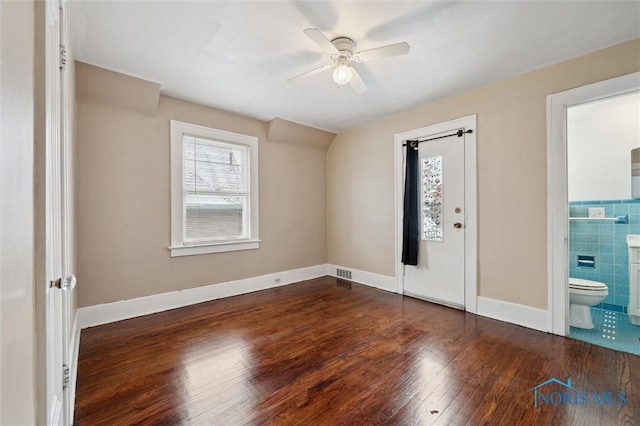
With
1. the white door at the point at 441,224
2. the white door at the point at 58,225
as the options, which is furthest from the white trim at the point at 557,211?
the white door at the point at 58,225

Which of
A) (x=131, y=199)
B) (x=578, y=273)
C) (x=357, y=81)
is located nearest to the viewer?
(x=357, y=81)

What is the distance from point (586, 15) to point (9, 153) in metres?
3.20

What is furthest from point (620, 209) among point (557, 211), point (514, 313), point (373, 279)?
point (373, 279)

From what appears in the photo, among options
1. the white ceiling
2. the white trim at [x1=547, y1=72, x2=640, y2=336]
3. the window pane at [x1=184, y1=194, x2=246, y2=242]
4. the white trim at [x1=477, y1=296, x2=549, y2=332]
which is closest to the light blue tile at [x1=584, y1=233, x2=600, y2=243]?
the white trim at [x1=547, y1=72, x2=640, y2=336]

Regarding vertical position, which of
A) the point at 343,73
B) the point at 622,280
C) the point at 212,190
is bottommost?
the point at 622,280

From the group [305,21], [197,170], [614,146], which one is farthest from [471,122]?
[197,170]

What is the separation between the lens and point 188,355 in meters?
2.29

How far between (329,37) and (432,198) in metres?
2.30

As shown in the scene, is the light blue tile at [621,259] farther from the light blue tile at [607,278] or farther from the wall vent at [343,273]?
the wall vent at [343,273]

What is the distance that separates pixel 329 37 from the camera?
2.22 m

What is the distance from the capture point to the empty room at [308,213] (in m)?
1.56

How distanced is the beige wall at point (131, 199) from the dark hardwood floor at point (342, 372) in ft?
1.57

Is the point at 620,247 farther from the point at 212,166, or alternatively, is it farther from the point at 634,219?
the point at 212,166

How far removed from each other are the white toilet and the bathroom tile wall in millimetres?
667
